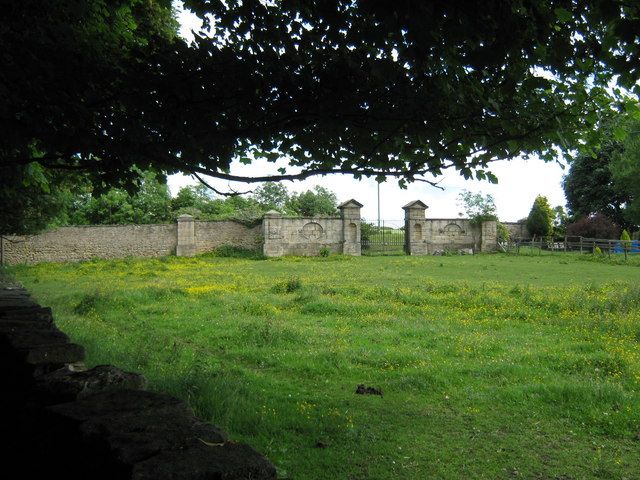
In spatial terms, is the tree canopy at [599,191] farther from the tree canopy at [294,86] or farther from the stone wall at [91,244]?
the tree canopy at [294,86]

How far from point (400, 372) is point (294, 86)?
3668 mm

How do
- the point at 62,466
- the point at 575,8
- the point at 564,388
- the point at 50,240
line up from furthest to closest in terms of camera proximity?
the point at 50,240 < the point at 564,388 < the point at 575,8 < the point at 62,466

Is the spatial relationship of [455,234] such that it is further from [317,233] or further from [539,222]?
[317,233]

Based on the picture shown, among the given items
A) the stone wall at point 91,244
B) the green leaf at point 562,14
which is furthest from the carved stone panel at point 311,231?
the green leaf at point 562,14

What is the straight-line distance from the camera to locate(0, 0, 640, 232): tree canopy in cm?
408

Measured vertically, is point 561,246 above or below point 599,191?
below

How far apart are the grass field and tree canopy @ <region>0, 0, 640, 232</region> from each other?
224cm

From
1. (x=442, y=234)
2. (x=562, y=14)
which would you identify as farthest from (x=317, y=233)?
(x=562, y=14)

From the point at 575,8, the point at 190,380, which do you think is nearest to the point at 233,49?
the point at 575,8

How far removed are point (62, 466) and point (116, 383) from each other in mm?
563

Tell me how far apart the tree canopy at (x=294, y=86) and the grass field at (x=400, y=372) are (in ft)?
7.36

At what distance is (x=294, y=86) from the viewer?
430 centimetres

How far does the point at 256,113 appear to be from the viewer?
4.44 meters

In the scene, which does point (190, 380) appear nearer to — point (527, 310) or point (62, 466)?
point (62, 466)
